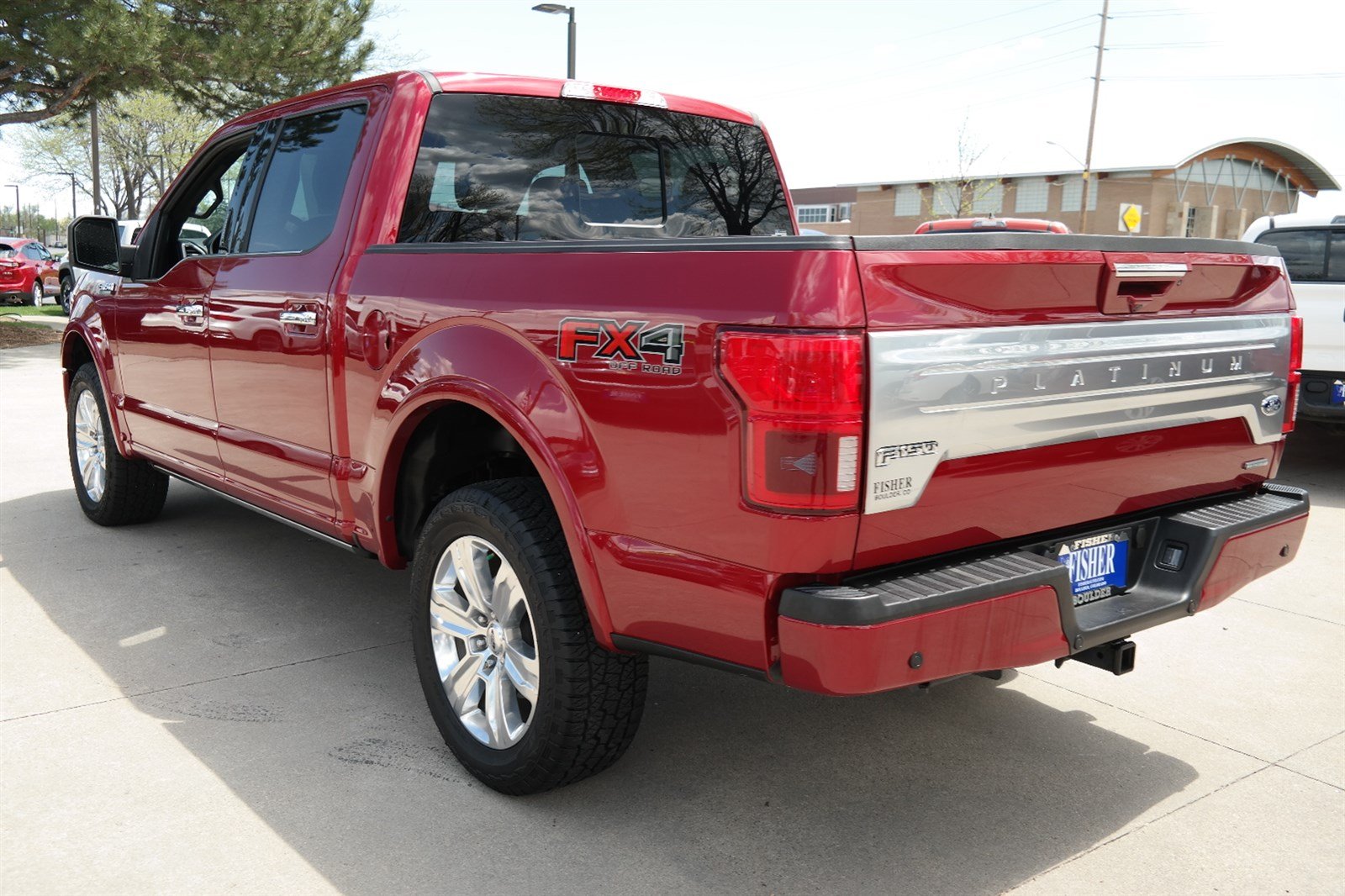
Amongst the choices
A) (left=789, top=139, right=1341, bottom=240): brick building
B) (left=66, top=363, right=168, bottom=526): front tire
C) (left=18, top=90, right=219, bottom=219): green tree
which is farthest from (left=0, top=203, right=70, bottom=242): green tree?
(left=66, top=363, right=168, bottom=526): front tire

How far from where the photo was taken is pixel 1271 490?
345 centimetres

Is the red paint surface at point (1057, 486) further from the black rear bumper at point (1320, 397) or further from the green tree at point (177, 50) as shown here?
the green tree at point (177, 50)

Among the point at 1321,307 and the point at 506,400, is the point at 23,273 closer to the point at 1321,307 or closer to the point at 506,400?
the point at 1321,307

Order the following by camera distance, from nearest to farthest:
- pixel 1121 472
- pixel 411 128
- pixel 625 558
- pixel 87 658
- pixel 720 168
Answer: pixel 625 558 → pixel 1121 472 → pixel 411 128 → pixel 87 658 → pixel 720 168

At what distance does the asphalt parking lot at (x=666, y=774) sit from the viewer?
281 cm

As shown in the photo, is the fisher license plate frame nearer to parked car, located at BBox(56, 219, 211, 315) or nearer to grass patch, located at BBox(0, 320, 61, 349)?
parked car, located at BBox(56, 219, 211, 315)

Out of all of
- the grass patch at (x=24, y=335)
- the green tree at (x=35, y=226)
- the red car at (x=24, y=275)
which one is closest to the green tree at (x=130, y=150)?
the red car at (x=24, y=275)

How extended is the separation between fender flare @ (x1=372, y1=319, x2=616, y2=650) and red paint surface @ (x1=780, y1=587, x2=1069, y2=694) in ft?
1.99

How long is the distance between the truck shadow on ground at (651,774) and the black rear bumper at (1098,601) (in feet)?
2.06

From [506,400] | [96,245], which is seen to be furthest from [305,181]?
[506,400]

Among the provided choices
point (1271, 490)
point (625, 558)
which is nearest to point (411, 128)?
point (625, 558)

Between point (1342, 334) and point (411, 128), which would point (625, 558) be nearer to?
point (411, 128)

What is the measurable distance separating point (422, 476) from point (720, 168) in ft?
5.73

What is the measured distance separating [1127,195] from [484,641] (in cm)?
5430
